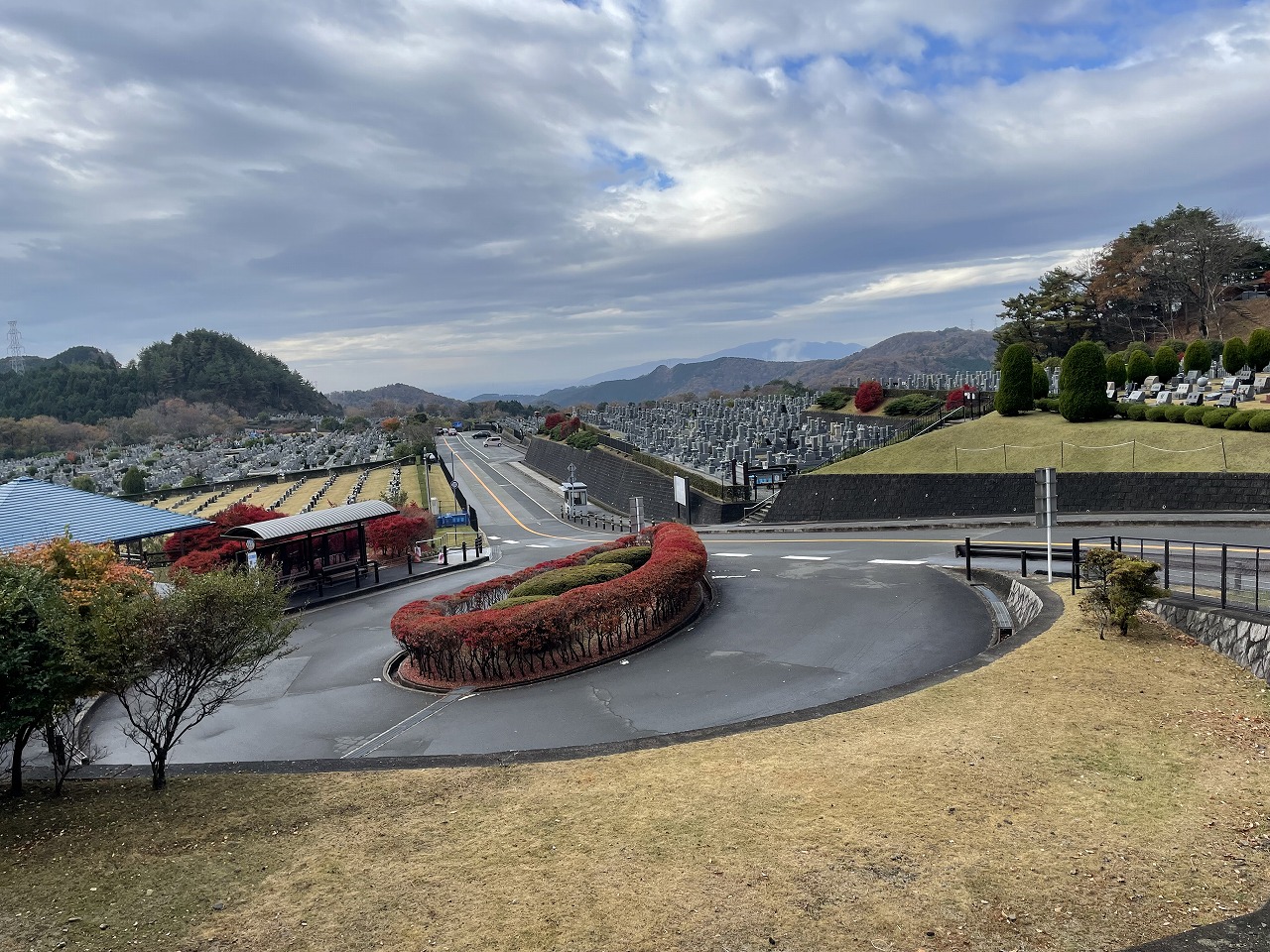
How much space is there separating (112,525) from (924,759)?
24.3m

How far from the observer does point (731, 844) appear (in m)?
5.74

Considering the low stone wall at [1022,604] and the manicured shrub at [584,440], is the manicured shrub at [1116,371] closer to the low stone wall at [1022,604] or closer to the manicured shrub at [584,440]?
the low stone wall at [1022,604]

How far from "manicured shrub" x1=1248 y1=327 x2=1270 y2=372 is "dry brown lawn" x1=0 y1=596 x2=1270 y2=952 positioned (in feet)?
102

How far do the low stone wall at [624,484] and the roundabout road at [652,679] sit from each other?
654 inches

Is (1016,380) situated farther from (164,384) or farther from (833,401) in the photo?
(164,384)

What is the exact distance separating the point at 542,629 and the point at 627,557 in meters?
5.34

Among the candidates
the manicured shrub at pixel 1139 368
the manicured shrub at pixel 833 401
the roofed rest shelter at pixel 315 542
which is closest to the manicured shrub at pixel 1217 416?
the manicured shrub at pixel 1139 368

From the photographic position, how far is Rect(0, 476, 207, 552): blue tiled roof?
2128cm

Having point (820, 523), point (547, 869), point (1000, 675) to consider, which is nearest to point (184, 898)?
point (547, 869)

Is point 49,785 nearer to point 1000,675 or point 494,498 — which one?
point 1000,675

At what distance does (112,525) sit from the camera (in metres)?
22.8

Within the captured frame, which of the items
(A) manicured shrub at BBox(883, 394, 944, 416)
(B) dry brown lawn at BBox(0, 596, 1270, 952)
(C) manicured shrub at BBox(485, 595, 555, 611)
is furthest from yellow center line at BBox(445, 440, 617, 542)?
(B) dry brown lawn at BBox(0, 596, 1270, 952)

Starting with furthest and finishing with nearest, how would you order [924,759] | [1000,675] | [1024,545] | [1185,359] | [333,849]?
[1185,359]
[1024,545]
[1000,675]
[924,759]
[333,849]

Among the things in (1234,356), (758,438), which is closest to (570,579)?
(758,438)
